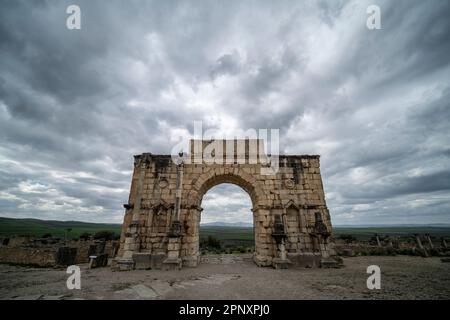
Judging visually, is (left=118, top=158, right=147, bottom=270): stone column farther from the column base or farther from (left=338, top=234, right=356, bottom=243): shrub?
(left=338, top=234, right=356, bottom=243): shrub

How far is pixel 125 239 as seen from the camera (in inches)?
355

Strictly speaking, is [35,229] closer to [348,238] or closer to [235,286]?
[235,286]

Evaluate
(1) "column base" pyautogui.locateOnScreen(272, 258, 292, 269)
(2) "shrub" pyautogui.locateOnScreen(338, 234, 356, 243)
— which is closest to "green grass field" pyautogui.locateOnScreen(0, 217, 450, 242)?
(2) "shrub" pyautogui.locateOnScreen(338, 234, 356, 243)

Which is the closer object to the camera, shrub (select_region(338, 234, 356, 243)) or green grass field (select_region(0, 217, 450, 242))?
shrub (select_region(338, 234, 356, 243))

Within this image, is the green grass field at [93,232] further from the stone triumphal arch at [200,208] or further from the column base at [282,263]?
the column base at [282,263]

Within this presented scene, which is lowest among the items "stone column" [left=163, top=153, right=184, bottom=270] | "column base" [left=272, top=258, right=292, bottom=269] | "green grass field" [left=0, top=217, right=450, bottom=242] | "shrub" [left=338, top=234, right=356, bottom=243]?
"green grass field" [left=0, top=217, right=450, bottom=242]

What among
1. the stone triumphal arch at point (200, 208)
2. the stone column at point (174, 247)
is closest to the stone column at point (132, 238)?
the stone triumphal arch at point (200, 208)

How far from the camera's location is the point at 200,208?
35.0ft

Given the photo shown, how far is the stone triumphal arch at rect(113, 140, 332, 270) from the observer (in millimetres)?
8945

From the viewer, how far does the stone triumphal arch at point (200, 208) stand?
8.95 metres
